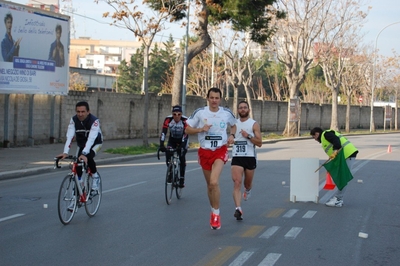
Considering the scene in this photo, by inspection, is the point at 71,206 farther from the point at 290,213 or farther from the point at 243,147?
the point at 290,213

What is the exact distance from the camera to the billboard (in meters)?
22.3

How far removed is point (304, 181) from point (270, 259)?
5043mm

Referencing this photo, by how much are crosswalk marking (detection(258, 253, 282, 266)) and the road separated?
0.01 m

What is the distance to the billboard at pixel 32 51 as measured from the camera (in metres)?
22.3

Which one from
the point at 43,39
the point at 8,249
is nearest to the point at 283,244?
the point at 8,249

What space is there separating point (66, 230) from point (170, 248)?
1.91m

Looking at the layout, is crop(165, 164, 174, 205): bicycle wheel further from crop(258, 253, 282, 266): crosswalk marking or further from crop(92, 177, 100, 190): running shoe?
crop(258, 253, 282, 266): crosswalk marking

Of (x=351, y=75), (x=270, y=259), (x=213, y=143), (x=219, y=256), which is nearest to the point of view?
(x=270, y=259)

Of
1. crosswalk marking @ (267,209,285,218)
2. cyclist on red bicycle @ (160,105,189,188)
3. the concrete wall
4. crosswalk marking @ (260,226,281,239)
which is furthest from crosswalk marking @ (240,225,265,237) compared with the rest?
the concrete wall

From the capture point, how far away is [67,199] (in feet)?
31.5

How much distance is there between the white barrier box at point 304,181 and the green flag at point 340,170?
0.35m

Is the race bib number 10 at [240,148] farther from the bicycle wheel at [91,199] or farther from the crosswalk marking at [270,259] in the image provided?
the crosswalk marking at [270,259]

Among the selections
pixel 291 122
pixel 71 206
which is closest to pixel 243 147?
pixel 71 206

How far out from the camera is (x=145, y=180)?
15836 millimetres
